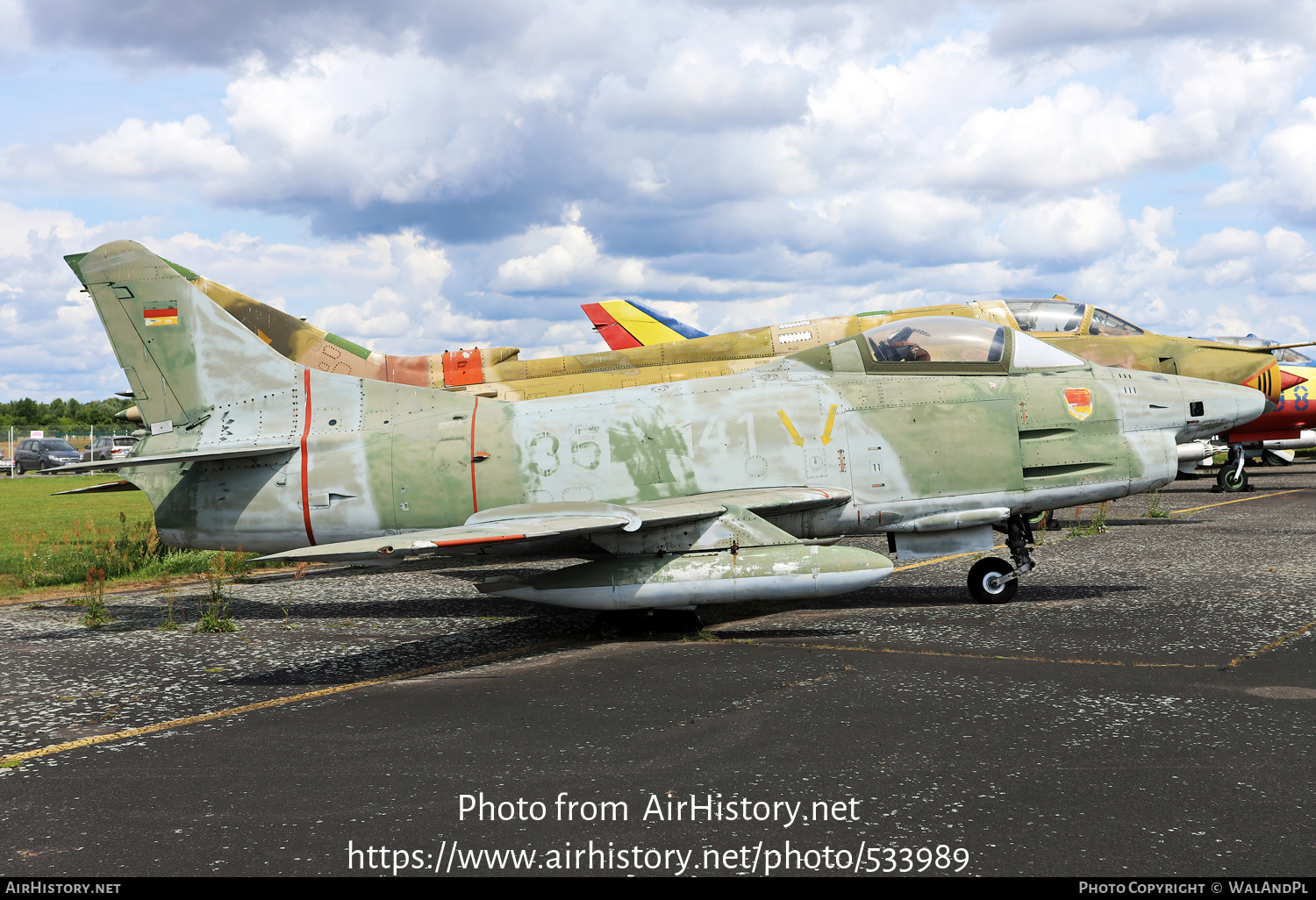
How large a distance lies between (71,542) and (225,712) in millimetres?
12946

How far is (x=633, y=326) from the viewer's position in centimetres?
2052

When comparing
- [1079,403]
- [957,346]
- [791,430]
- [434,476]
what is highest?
[957,346]

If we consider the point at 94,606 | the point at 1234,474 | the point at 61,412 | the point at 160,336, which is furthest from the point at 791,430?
the point at 61,412

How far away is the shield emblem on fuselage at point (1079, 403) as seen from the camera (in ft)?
30.6

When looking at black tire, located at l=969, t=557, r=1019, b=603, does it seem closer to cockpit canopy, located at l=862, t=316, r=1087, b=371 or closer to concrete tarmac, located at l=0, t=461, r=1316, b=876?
concrete tarmac, located at l=0, t=461, r=1316, b=876

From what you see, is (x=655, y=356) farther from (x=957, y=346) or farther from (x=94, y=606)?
(x=94, y=606)

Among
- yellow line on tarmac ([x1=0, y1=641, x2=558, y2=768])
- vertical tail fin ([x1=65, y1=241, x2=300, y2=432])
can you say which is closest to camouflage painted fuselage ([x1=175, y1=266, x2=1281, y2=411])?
vertical tail fin ([x1=65, y1=241, x2=300, y2=432])

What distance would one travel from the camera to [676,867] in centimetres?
371

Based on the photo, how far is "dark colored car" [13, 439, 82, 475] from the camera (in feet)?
168

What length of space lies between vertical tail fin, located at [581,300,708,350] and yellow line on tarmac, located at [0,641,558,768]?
12951 mm

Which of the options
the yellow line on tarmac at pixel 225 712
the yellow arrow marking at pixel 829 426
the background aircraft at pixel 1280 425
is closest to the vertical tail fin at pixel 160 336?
the yellow line on tarmac at pixel 225 712

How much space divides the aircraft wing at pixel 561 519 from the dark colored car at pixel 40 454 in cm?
5292

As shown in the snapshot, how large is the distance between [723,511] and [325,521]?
177 inches

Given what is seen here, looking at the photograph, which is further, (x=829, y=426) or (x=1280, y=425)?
(x=1280, y=425)
